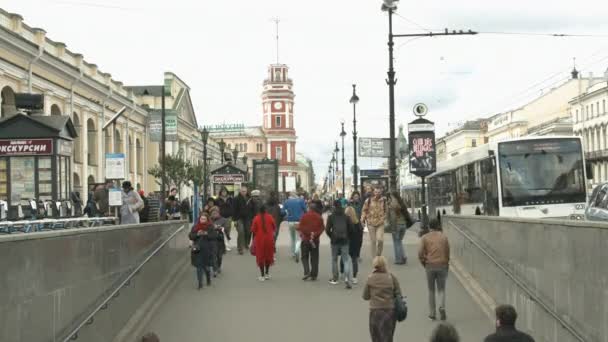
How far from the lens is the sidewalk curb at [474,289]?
13788mm

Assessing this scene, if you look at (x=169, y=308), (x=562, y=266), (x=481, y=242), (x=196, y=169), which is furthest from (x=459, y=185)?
(x=196, y=169)

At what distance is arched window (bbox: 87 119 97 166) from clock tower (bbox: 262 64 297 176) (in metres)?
105

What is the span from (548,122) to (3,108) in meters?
75.2

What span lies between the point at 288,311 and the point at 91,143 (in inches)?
1885

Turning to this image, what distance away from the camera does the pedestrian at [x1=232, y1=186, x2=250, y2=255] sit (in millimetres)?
23397

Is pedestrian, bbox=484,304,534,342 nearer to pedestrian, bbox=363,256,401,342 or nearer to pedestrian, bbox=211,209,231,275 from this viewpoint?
pedestrian, bbox=363,256,401,342

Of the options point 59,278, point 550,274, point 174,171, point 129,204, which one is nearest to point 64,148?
point 129,204

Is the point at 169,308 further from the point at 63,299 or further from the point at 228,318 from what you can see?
the point at 63,299

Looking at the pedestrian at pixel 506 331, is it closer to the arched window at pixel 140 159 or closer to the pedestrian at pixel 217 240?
the pedestrian at pixel 217 240

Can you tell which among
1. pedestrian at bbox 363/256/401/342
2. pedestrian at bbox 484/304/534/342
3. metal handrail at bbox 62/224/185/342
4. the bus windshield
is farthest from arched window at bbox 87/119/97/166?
pedestrian at bbox 484/304/534/342

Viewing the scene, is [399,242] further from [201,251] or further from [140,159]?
[140,159]

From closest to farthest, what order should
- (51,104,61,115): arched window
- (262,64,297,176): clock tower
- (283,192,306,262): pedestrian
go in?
1. (283,192,306,262): pedestrian
2. (51,104,61,115): arched window
3. (262,64,297,176): clock tower

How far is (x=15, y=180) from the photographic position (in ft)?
66.5

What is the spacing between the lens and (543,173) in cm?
2488
